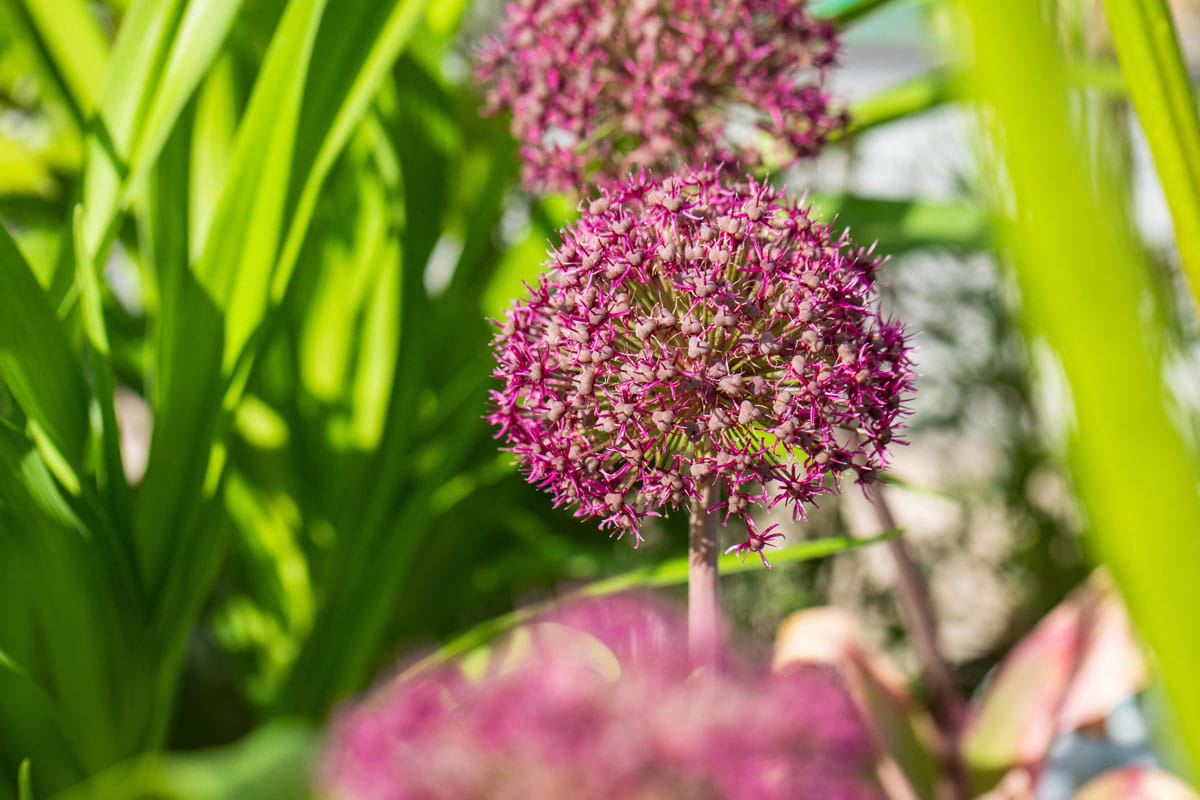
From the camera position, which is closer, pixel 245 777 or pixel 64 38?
pixel 245 777

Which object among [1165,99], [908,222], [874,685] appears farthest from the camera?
[908,222]

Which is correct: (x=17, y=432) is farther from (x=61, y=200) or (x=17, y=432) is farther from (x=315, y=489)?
(x=61, y=200)

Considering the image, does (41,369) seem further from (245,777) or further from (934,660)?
(934,660)

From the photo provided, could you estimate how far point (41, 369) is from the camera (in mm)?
402

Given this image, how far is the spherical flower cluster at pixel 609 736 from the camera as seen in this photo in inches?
7.6

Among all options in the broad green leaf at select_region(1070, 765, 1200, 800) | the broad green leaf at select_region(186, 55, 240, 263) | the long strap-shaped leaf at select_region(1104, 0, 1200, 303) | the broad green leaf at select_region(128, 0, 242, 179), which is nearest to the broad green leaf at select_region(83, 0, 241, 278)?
the broad green leaf at select_region(128, 0, 242, 179)

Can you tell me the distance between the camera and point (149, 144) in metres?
0.44

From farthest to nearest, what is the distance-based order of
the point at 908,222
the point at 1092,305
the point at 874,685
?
1. the point at 908,222
2. the point at 874,685
3. the point at 1092,305

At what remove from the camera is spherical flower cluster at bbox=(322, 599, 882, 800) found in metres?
0.19

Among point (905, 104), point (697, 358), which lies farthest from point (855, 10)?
point (697, 358)

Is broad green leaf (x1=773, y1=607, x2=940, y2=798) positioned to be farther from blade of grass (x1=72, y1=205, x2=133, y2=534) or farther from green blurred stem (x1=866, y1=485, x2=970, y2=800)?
blade of grass (x1=72, y1=205, x2=133, y2=534)

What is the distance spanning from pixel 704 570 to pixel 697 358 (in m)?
0.07

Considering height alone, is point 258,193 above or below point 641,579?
above

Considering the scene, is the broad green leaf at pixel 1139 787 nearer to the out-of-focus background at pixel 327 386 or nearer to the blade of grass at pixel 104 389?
the out-of-focus background at pixel 327 386
